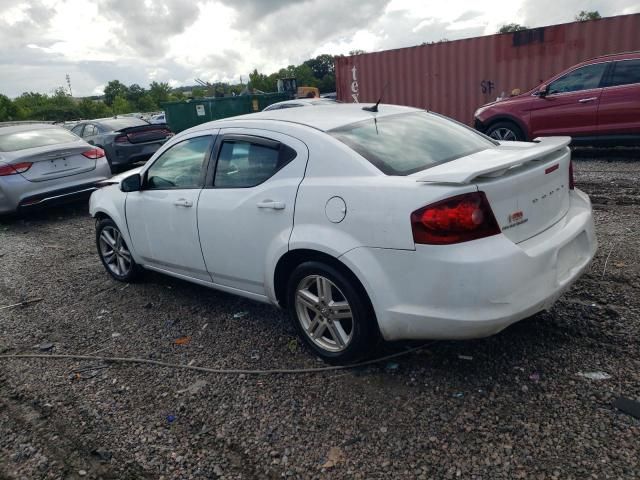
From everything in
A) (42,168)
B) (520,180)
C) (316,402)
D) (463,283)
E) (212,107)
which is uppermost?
(212,107)

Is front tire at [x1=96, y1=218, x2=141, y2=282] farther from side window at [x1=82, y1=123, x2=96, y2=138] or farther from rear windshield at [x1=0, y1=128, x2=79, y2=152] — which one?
side window at [x1=82, y1=123, x2=96, y2=138]

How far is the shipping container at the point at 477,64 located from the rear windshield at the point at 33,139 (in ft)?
19.8

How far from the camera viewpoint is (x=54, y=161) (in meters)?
7.88

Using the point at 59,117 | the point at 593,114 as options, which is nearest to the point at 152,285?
Answer: the point at 593,114

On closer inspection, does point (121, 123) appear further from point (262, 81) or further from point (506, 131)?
point (262, 81)

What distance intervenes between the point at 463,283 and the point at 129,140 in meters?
10.9

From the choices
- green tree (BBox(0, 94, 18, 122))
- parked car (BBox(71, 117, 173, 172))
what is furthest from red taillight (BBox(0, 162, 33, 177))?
green tree (BBox(0, 94, 18, 122))

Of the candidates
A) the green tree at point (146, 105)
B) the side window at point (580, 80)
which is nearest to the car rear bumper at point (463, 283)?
the side window at point (580, 80)

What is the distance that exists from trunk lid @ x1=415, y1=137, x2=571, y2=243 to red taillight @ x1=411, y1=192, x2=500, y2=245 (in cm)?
6

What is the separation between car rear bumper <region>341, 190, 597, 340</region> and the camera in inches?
97.8

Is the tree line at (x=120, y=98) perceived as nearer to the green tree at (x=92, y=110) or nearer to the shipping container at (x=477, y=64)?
the green tree at (x=92, y=110)

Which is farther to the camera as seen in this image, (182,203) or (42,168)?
(42,168)

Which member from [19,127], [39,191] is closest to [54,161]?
[39,191]

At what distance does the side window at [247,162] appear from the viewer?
3.30 meters
